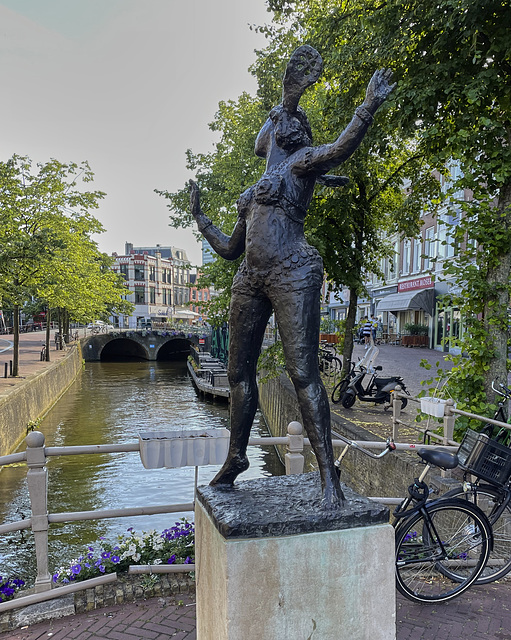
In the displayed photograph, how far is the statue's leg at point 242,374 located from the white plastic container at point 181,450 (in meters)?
0.98

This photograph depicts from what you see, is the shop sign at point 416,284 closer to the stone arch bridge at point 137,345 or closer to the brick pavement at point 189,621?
the stone arch bridge at point 137,345

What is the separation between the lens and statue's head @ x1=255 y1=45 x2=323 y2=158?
3074mm

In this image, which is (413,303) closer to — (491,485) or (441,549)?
(491,485)

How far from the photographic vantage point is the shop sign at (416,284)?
30.8 m

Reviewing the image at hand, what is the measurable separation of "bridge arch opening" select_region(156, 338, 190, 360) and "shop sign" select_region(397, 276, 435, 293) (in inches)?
943

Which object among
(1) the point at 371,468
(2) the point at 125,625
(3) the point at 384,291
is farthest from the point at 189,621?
(3) the point at 384,291

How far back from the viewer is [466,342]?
7.19m

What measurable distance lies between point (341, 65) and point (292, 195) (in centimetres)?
668

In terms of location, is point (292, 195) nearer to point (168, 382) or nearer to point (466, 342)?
point (466, 342)

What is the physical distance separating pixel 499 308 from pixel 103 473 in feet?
31.8

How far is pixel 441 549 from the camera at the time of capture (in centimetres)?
400

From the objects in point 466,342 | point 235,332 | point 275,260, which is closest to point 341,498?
point 235,332

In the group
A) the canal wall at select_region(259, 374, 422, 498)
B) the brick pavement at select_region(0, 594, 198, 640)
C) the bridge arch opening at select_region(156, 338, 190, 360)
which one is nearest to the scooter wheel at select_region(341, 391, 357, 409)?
the canal wall at select_region(259, 374, 422, 498)

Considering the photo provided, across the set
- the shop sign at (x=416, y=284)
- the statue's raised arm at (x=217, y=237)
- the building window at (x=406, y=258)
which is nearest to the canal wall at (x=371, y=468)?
the statue's raised arm at (x=217, y=237)
